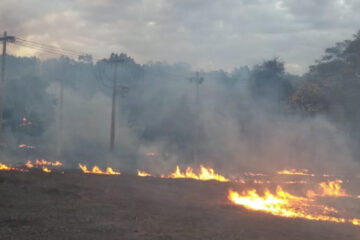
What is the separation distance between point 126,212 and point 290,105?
36.7 metres

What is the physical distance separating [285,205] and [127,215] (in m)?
9.66

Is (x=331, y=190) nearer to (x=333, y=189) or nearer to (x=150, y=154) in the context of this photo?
(x=333, y=189)

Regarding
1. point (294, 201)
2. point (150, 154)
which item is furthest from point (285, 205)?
point (150, 154)

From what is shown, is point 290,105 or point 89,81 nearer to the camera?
point 290,105

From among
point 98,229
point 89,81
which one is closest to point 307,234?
point 98,229

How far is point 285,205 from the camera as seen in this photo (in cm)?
2403

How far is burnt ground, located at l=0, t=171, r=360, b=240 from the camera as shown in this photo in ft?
48.4

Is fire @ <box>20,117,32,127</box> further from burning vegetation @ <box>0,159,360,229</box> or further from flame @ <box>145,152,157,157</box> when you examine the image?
burning vegetation @ <box>0,159,360,229</box>

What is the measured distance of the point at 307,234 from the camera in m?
15.8

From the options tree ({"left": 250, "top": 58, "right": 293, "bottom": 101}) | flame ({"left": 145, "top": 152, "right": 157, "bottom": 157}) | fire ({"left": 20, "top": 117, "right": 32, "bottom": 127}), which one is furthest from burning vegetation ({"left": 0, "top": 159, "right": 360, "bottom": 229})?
tree ({"left": 250, "top": 58, "right": 293, "bottom": 101})

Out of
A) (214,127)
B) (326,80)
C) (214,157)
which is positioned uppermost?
(326,80)

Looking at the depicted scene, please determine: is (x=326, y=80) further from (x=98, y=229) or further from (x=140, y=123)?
(x=98, y=229)

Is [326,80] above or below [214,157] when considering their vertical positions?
above

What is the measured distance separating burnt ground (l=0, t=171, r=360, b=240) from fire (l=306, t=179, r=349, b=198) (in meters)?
7.15
